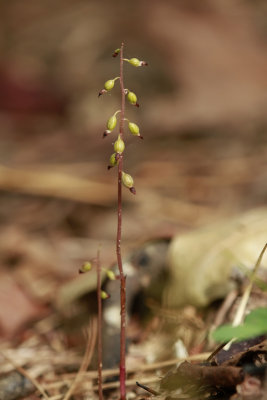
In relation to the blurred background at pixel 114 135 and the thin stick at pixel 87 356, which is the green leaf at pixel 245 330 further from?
the blurred background at pixel 114 135

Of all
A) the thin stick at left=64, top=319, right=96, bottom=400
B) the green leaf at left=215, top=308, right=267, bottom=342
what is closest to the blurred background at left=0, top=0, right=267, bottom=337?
the thin stick at left=64, top=319, right=96, bottom=400

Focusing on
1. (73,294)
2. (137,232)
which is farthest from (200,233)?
(137,232)

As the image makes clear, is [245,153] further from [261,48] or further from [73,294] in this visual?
[73,294]

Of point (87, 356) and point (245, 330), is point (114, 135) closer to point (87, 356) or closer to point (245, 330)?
point (87, 356)

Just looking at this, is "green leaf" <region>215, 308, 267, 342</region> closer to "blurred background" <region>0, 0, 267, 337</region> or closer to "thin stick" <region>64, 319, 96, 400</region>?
"thin stick" <region>64, 319, 96, 400</region>

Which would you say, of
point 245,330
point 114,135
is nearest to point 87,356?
point 245,330
